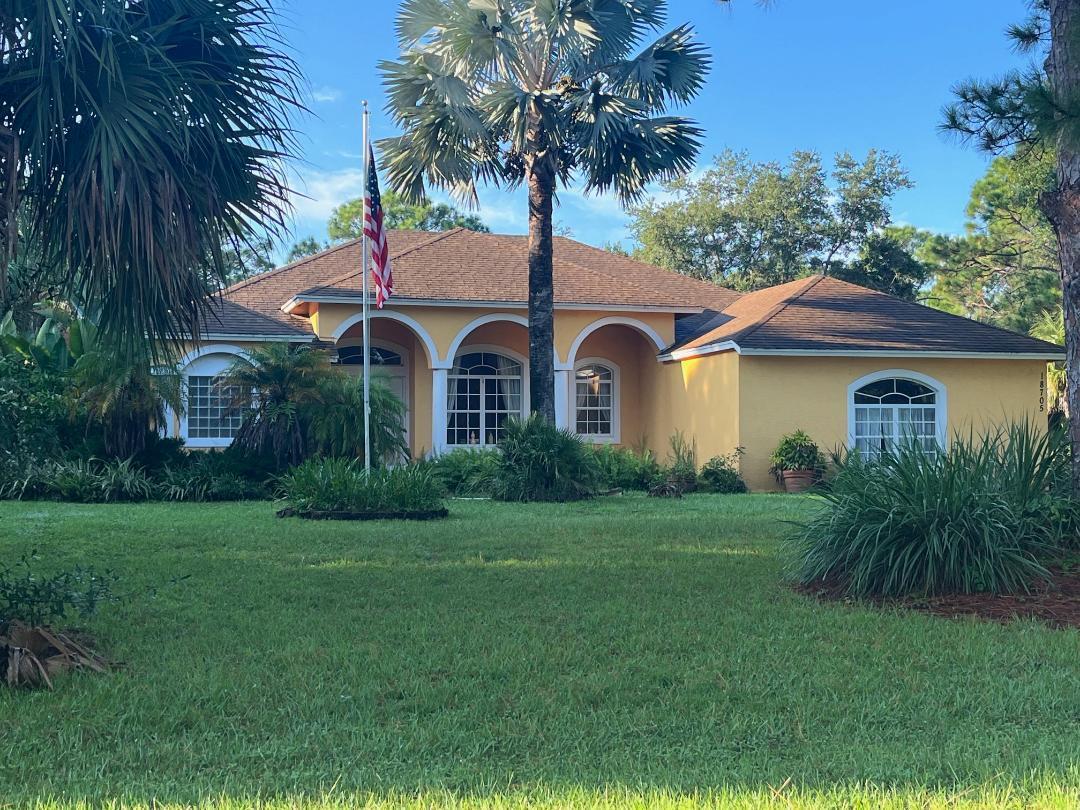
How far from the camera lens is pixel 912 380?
1920cm

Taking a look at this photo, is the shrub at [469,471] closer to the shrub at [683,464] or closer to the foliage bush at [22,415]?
the shrub at [683,464]

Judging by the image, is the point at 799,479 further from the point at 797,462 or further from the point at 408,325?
the point at 408,325

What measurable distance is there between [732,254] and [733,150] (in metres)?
3.97

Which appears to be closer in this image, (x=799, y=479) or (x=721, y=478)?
(x=721, y=478)

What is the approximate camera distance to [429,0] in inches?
674

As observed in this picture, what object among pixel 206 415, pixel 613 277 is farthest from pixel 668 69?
pixel 206 415

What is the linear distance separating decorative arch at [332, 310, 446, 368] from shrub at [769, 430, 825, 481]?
6789 millimetres

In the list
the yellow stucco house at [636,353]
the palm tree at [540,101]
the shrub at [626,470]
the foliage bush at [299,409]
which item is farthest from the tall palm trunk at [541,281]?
the yellow stucco house at [636,353]

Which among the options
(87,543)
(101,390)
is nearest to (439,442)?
(101,390)

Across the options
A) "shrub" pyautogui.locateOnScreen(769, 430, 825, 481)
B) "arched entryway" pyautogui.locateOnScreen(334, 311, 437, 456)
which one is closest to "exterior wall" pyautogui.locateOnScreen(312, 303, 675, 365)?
"arched entryway" pyautogui.locateOnScreen(334, 311, 437, 456)

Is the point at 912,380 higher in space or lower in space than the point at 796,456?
higher

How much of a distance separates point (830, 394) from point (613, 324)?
5.04 metres

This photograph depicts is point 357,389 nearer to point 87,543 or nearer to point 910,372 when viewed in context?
point 87,543

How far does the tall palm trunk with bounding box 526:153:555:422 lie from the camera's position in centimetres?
1680
